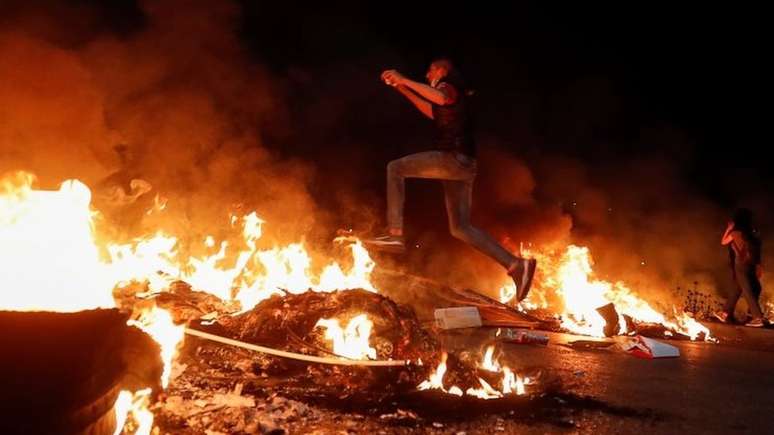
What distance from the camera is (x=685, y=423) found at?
342cm

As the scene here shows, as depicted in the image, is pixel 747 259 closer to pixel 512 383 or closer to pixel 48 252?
pixel 512 383

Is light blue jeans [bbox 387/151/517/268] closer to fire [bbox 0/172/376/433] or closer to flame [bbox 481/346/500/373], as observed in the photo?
flame [bbox 481/346/500/373]

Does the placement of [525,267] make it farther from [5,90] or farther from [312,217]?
[5,90]

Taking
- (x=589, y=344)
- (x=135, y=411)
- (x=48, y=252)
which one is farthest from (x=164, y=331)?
(x=589, y=344)

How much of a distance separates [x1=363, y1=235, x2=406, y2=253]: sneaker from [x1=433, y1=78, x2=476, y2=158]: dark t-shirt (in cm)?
106

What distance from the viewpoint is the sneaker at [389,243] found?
200 inches

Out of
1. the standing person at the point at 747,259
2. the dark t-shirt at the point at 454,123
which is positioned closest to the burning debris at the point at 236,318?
the standing person at the point at 747,259

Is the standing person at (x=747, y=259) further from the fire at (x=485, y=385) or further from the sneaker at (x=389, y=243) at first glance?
the sneaker at (x=389, y=243)

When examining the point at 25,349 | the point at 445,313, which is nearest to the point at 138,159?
the point at 445,313

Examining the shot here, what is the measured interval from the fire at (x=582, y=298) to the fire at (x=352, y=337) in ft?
16.3

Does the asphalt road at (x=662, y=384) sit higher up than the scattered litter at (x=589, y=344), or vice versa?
the scattered litter at (x=589, y=344)

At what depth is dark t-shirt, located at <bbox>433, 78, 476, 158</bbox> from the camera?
Result: 499 cm

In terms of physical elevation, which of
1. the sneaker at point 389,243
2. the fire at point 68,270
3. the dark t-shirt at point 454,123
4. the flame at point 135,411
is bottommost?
the flame at point 135,411

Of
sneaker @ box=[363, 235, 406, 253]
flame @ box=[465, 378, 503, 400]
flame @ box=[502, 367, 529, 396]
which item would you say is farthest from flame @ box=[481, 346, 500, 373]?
sneaker @ box=[363, 235, 406, 253]
